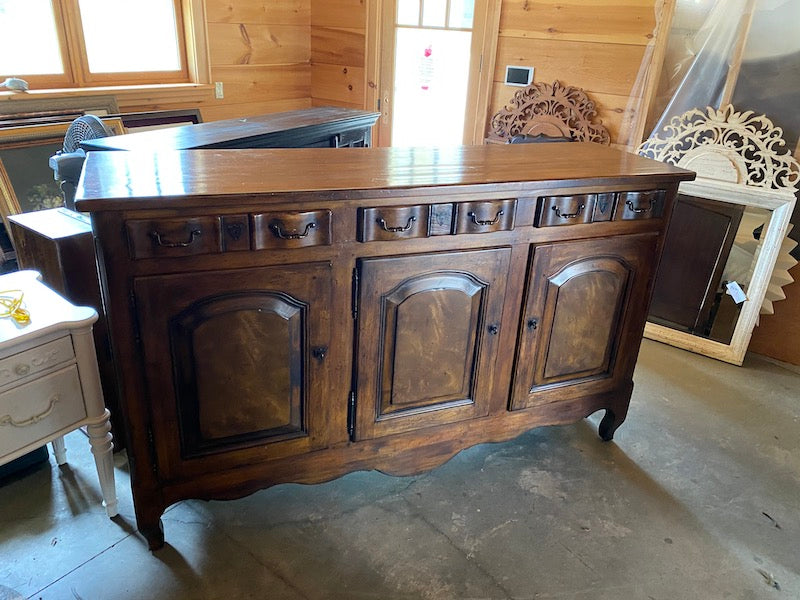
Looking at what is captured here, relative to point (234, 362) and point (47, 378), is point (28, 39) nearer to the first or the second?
point (47, 378)

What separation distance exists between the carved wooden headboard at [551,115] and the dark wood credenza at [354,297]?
1.03 metres

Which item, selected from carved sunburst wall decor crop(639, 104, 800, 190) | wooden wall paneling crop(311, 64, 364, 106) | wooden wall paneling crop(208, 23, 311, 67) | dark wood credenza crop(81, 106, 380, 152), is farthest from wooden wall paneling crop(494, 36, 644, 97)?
wooden wall paneling crop(208, 23, 311, 67)

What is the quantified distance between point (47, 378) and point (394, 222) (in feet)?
3.01

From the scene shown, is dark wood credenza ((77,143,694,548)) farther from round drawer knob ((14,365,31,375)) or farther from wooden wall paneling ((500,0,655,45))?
wooden wall paneling ((500,0,655,45))

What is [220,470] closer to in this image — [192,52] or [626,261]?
[626,261]

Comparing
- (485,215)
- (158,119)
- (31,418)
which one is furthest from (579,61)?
(31,418)

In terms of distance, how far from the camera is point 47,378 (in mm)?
1417

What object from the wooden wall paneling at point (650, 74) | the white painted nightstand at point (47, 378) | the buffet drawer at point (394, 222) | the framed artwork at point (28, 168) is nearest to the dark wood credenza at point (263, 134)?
the framed artwork at point (28, 168)

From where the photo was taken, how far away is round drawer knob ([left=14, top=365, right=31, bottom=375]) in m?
1.35

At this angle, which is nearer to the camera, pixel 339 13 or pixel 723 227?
pixel 723 227

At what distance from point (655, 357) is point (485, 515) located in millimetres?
1376

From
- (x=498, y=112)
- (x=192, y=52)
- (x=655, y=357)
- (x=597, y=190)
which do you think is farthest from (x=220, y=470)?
(x=192, y=52)

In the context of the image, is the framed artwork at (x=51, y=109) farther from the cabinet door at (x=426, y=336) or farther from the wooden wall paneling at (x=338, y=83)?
the cabinet door at (x=426, y=336)

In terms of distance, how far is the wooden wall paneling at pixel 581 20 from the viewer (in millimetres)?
2621
